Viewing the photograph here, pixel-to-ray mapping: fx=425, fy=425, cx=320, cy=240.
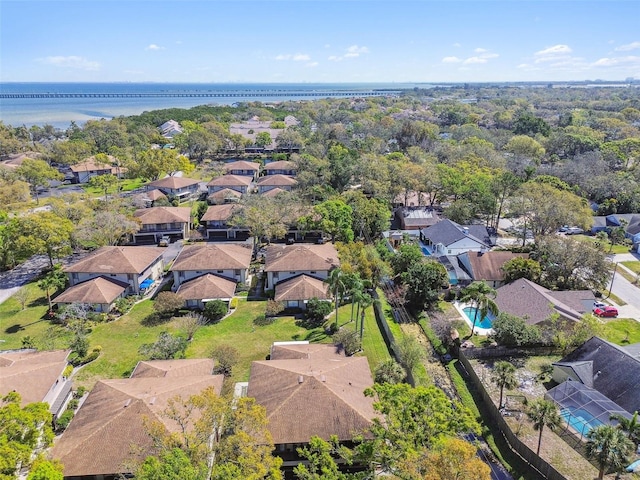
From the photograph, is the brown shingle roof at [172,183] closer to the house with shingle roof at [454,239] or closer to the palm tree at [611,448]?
the house with shingle roof at [454,239]

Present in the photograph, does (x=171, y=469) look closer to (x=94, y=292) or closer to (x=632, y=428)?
(x=632, y=428)

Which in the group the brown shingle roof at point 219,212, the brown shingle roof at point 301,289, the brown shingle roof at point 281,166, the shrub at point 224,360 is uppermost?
the brown shingle roof at point 281,166

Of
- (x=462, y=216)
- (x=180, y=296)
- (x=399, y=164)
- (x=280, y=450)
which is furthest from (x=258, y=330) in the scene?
(x=399, y=164)

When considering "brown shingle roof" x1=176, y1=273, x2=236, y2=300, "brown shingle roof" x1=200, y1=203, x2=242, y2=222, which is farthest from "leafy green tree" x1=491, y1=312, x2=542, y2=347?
"brown shingle roof" x1=200, y1=203, x2=242, y2=222

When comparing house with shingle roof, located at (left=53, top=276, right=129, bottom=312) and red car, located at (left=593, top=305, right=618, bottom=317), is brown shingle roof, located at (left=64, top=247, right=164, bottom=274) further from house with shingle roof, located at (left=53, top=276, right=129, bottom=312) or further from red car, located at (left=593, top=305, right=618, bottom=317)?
red car, located at (left=593, top=305, right=618, bottom=317)

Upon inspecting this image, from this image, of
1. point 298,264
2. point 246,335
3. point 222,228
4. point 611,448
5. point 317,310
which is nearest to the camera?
point 611,448

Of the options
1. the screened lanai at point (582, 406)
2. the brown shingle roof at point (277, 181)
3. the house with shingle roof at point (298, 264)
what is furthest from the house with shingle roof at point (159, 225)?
the screened lanai at point (582, 406)

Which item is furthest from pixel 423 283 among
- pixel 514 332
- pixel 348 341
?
pixel 348 341
